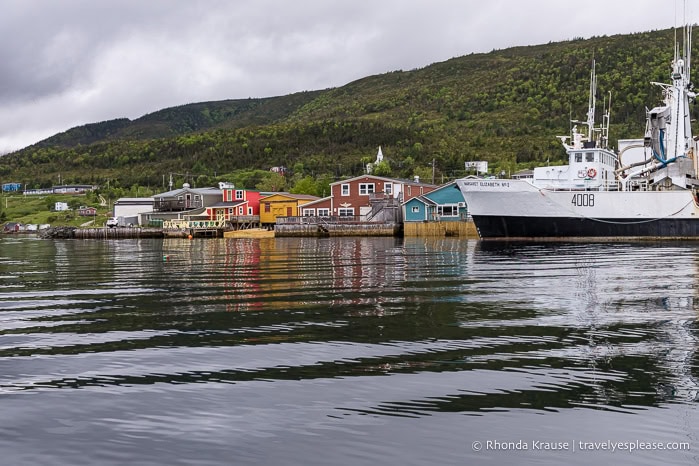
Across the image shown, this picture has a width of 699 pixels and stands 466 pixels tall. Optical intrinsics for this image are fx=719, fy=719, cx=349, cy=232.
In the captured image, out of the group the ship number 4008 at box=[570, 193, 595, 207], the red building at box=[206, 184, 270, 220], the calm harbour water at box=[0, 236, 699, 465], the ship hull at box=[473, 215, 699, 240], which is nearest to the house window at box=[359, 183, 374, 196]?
the red building at box=[206, 184, 270, 220]

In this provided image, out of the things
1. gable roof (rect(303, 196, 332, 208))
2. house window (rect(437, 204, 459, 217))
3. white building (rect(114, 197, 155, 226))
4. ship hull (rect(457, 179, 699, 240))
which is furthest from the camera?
white building (rect(114, 197, 155, 226))

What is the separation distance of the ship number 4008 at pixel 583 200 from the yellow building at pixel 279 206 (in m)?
37.4

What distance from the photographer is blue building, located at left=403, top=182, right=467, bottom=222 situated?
67.9 metres

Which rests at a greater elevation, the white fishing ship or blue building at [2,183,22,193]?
blue building at [2,183,22,193]

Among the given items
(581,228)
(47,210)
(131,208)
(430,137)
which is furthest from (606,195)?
(47,210)

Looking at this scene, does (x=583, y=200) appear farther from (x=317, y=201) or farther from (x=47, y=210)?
(x=47, y=210)

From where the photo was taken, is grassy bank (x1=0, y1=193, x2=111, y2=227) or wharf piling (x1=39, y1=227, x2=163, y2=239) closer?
wharf piling (x1=39, y1=227, x2=163, y2=239)

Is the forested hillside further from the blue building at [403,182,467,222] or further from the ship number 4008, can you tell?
the ship number 4008

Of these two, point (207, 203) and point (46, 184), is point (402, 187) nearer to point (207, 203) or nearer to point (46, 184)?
point (207, 203)

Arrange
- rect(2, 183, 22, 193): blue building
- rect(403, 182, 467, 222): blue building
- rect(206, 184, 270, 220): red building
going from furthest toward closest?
rect(2, 183, 22, 193): blue building → rect(206, 184, 270, 220): red building → rect(403, 182, 467, 222): blue building

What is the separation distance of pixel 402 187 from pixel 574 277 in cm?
5201

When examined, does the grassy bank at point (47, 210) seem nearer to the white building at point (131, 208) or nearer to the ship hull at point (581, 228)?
the white building at point (131, 208)

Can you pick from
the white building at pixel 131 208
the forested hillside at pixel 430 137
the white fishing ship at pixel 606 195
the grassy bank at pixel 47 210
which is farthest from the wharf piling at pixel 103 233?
the white fishing ship at pixel 606 195

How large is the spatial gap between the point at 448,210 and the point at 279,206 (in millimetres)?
23828
